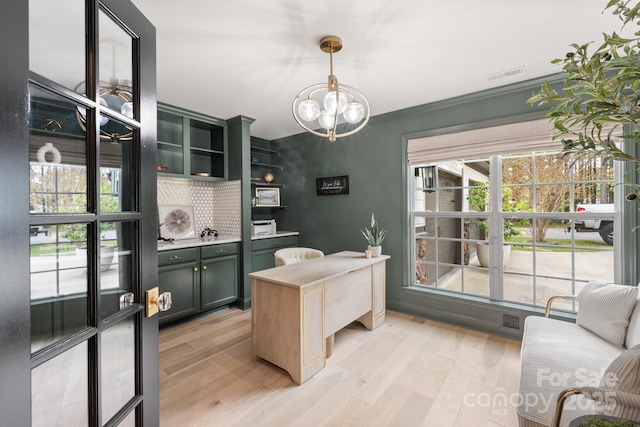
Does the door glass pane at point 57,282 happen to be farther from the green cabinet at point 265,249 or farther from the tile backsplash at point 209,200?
the green cabinet at point 265,249

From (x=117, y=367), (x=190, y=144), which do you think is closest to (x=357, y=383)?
(x=117, y=367)

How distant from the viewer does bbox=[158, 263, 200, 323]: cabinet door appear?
297 cm

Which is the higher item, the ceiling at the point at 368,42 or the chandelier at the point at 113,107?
the ceiling at the point at 368,42

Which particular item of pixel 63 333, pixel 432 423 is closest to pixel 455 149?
pixel 432 423

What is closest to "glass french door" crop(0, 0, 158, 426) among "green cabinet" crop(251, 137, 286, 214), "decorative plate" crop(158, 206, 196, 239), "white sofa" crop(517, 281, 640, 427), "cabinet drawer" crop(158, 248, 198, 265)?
"white sofa" crop(517, 281, 640, 427)

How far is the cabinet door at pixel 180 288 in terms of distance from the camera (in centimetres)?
297

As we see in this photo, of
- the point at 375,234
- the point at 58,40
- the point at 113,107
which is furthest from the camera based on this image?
the point at 375,234

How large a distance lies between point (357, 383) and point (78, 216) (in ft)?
6.75

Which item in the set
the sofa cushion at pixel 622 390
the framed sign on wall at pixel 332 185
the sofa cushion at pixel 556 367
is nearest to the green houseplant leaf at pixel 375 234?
the framed sign on wall at pixel 332 185

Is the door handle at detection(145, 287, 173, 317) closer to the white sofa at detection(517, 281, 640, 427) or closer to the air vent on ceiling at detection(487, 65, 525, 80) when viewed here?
the white sofa at detection(517, 281, 640, 427)

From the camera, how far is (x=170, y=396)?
1988 mm

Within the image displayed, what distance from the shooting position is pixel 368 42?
2.05 meters

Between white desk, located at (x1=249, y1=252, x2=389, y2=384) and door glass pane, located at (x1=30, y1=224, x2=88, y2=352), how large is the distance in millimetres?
1390

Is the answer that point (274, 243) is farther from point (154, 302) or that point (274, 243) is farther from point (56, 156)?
point (56, 156)
